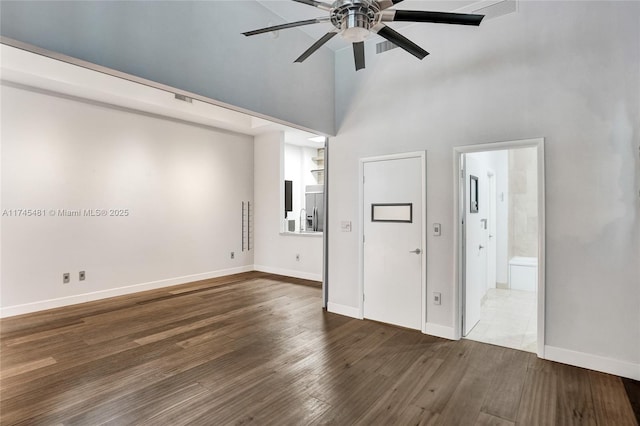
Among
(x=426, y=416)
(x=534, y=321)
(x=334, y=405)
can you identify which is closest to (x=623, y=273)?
(x=534, y=321)

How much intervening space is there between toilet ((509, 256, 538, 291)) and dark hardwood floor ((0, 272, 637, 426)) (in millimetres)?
3007

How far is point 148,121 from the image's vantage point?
5875 millimetres

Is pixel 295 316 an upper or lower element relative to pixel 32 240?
lower

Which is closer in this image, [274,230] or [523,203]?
[523,203]

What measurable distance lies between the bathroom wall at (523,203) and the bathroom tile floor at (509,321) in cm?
117

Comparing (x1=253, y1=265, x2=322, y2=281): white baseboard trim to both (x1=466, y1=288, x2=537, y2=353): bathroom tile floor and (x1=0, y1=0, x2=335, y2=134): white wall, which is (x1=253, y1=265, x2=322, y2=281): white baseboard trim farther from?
(x1=0, y1=0, x2=335, y2=134): white wall

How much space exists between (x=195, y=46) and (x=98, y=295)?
448 cm

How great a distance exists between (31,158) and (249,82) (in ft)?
12.2

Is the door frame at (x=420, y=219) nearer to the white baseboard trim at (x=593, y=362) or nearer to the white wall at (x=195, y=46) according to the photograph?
the white wall at (x=195, y=46)

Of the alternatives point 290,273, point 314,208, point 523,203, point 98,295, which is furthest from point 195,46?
point 523,203

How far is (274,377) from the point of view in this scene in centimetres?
283

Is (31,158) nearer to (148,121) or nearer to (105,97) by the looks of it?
(105,97)

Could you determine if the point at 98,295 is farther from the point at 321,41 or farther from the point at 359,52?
the point at 359,52

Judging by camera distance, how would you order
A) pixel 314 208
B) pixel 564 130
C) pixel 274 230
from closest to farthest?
pixel 564 130 → pixel 274 230 → pixel 314 208
